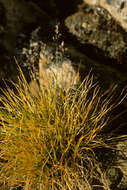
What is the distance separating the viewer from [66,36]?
371cm

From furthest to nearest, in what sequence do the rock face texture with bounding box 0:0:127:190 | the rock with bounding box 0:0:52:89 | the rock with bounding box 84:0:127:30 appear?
the rock with bounding box 0:0:52:89 < the rock with bounding box 84:0:127:30 < the rock face texture with bounding box 0:0:127:190

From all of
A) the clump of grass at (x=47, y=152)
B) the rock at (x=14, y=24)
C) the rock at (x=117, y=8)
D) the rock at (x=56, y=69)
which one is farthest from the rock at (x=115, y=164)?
the rock at (x=117, y=8)

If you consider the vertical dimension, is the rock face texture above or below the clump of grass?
above

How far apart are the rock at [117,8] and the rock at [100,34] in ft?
0.20

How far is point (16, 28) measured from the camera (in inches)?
153

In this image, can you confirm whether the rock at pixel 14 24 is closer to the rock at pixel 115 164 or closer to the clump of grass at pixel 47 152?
the clump of grass at pixel 47 152

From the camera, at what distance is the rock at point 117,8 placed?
11.3 ft

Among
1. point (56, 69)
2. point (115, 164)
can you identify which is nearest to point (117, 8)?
point (56, 69)

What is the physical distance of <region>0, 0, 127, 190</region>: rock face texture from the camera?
322cm

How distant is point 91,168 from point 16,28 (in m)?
2.62

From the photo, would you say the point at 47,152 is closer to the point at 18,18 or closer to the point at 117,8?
the point at 117,8

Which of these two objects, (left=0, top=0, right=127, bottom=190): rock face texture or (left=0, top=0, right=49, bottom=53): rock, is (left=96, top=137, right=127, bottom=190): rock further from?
(left=0, top=0, right=49, bottom=53): rock

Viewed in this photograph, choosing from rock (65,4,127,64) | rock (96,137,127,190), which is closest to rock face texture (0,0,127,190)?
rock (65,4,127,64)

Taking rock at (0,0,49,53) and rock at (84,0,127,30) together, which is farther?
rock at (0,0,49,53)
